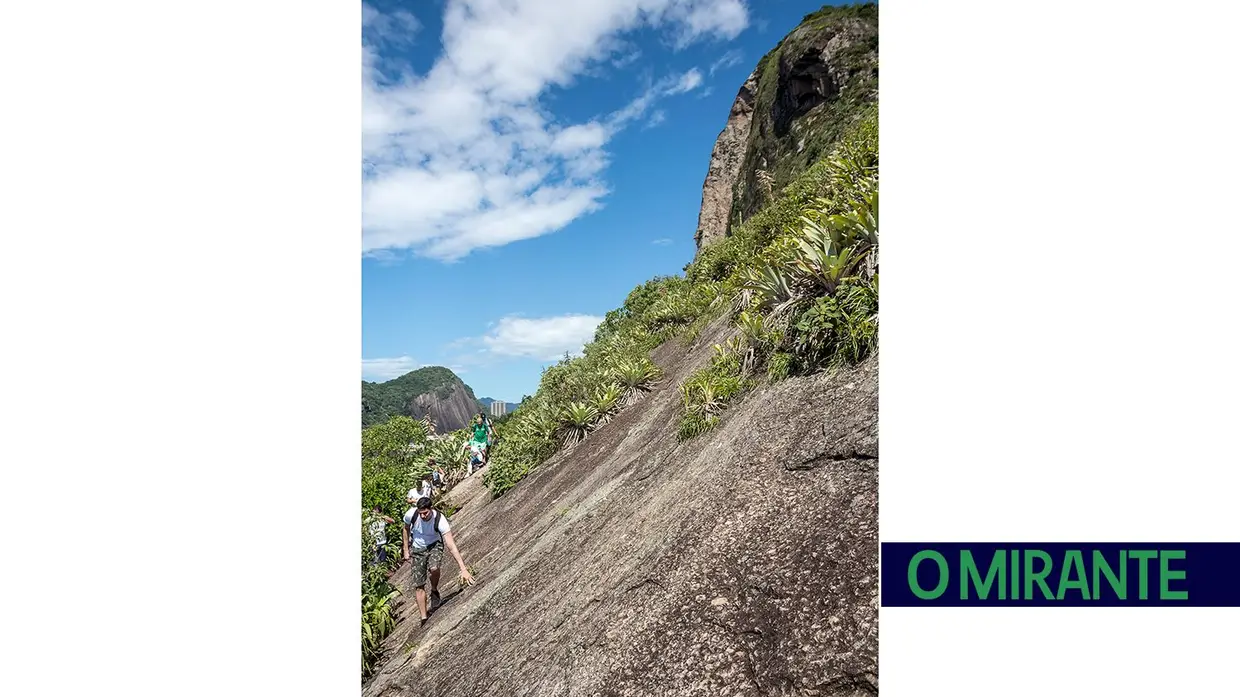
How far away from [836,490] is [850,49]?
70.1 feet

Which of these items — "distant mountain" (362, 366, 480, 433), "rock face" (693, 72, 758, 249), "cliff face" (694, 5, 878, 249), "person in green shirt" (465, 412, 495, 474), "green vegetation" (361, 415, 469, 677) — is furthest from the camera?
"distant mountain" (362, 366, 480, 433)

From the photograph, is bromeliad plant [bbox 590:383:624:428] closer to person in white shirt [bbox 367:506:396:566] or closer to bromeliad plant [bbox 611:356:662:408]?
bromeliad plant [bbox 611:356:662:408]

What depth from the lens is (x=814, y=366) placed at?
3.98 meters

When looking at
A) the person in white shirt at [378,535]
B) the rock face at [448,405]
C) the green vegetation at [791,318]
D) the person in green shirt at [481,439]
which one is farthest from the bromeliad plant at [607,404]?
the rock face at [448,405]

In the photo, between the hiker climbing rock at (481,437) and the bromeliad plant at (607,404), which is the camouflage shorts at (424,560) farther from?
the hiker climbing rock at (481,437)

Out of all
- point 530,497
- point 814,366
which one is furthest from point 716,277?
point 814,366

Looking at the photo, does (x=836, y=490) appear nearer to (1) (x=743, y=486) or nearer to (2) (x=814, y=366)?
(1) (x=743, y=486)

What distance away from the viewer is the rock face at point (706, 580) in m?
2.38
